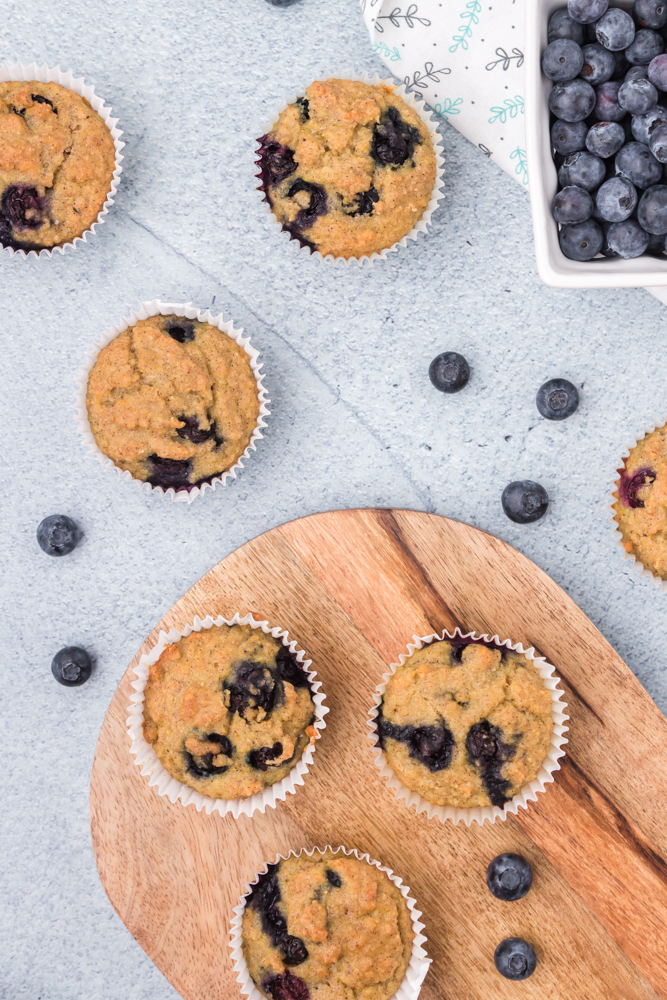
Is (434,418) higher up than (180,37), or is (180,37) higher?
(180,37)

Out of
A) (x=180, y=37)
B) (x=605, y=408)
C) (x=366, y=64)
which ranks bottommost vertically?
(x=605, y=408)

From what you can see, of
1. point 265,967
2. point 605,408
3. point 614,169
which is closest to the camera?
point 614,169

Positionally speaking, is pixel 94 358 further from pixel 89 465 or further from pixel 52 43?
pixel 52 43

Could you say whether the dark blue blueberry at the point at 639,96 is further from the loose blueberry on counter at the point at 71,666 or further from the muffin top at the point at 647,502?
the loose blueberry on counter at the point at 71,666

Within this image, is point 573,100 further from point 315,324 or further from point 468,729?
point 468,729

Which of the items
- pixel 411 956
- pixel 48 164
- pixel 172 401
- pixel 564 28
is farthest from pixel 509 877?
pixel 48 164

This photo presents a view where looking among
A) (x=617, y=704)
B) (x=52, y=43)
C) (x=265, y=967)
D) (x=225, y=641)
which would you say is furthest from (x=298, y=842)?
(x=52, y=43)
